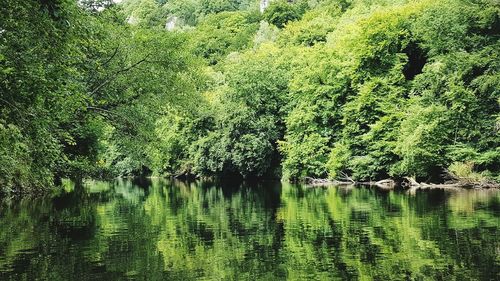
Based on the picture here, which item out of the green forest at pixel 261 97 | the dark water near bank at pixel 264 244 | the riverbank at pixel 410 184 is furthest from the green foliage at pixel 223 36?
the dark water near bank at pixel 264 244

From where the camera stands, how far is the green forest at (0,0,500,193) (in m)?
13.1

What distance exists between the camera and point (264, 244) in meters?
15.7

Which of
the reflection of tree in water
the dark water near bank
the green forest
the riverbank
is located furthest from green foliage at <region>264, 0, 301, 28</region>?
the reflection of tree in water

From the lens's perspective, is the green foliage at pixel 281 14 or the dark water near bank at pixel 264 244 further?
the green foliage at pixel 281 14

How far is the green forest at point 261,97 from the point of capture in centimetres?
1308

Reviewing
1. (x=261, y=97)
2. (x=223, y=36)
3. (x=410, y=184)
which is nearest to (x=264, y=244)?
(x=410, y=184)

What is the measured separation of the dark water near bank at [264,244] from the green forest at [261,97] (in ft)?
7.74

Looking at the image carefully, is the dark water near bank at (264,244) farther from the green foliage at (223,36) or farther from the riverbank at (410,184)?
the green foliage at (223,36)

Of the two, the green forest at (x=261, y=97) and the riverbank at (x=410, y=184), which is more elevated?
the green forest at (x=261, y=97)

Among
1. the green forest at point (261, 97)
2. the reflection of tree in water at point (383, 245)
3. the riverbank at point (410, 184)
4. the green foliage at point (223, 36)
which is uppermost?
the green foliage at point (223, 36)

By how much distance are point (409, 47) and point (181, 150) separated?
39243 mm

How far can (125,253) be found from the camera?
1480cm

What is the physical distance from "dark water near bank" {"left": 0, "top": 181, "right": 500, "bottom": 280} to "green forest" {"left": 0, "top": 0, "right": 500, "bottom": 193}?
2.36 m

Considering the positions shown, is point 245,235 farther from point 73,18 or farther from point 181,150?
point 181,150
